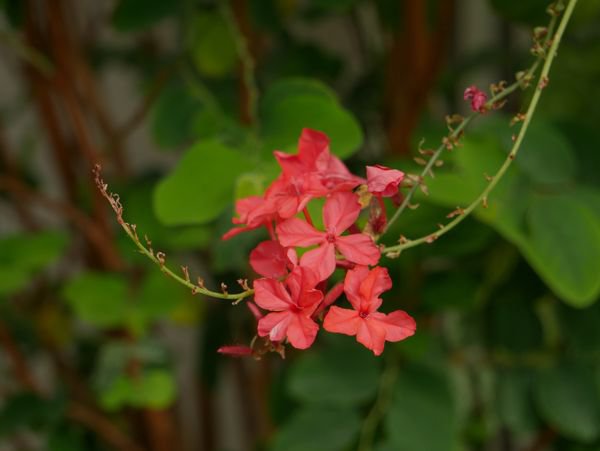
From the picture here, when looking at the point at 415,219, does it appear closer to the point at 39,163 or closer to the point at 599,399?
the point at 599,399

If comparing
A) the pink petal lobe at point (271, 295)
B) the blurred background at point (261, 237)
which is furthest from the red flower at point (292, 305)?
the blurred background at point (261, 237)

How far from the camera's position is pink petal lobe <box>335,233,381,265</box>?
247 millimetres

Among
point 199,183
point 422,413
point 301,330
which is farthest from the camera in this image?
point 422,413

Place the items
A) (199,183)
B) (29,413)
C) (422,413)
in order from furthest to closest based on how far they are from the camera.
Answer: (29,413) < (422,413) < (199,183)

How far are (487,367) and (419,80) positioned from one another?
0.25 metres

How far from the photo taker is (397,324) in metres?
0.25

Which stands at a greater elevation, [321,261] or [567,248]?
[321,261]

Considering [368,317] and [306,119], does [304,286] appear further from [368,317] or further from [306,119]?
[306,119]

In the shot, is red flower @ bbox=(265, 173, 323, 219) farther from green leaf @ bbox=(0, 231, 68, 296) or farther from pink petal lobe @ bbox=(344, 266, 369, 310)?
green leaf @ bbox=(0, 231, 68, 296)

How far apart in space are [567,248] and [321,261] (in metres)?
0.27

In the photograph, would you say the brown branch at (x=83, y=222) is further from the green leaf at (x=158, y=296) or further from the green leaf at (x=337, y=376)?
the green leaf at (x=337, y=376)

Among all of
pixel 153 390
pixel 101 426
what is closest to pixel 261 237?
pixel 153 390

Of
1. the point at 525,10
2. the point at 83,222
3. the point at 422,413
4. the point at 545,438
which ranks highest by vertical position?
the point at 525,10

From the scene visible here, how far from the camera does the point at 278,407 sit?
27.1 inches
